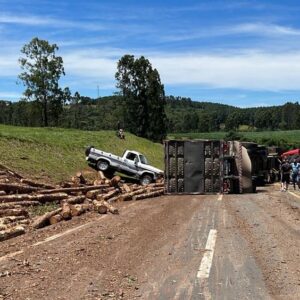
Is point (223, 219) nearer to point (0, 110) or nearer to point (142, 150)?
point (142, 150)

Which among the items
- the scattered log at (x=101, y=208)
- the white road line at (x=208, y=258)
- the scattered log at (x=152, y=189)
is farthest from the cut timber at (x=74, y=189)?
the white road line at (x=208, y=258)

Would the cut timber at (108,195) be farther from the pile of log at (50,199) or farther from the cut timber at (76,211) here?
the cut timber at (76,211)

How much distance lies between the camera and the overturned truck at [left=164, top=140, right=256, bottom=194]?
24.5m

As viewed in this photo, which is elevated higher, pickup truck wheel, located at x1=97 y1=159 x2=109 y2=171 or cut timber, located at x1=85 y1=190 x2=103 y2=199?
pickup truck wheel, located at x1=97 y1=159 x2=109 y2=171

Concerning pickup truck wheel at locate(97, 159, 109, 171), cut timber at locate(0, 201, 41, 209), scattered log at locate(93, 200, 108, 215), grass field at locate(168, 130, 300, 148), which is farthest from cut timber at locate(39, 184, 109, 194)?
grass field at locate(168, 130, 300, 148)

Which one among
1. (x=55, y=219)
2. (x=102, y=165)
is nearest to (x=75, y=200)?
(x=55, y=219)

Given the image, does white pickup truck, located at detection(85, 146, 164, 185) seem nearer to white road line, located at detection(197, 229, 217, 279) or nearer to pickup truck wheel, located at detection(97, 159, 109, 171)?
pickup truck wheel, located at detection(97, 159, 109, 171)

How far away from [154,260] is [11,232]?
4331 mm

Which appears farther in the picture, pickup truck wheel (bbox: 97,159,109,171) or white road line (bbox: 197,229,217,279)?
pickup truck wheel (bbox: 97,159,109,171)

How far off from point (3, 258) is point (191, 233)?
14.2 feet

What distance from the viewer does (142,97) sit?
79.0 metres

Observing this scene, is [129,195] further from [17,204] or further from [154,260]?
[154,260]

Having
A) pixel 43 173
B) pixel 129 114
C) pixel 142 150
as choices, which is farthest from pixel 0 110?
pixel 43 173

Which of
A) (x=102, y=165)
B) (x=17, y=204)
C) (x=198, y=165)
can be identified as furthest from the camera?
(x=102, y=165)
